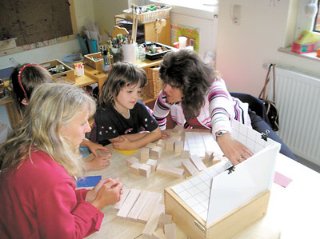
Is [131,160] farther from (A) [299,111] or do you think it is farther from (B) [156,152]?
(A) [299,111]

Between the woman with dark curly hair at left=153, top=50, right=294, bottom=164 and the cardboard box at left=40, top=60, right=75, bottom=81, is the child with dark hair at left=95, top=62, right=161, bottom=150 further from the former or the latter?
the cardboard box at left=40, top=60, right=75, bottom=81

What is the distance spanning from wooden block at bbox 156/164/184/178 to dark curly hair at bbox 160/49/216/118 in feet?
1.35

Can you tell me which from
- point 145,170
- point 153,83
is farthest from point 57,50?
point 145,170

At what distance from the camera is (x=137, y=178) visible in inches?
53.3

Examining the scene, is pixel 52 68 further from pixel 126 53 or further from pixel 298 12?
pixel 298 12

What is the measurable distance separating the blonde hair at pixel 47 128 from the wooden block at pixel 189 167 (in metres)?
0.49

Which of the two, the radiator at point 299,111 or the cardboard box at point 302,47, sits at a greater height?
the cardboard box at point 302,47

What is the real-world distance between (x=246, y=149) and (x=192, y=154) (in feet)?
1.16

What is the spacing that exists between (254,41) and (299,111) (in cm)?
68

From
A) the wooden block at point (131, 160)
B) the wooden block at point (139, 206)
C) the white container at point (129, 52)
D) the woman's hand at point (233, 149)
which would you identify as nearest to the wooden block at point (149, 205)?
the wooden block at point (139, 206)

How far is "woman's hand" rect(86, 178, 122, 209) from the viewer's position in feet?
3.88

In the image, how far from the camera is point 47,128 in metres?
1.03

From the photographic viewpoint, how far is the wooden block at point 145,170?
134 centimetres

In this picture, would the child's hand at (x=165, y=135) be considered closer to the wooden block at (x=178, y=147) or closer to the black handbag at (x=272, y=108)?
the wooden block at (x=178, y=147)
